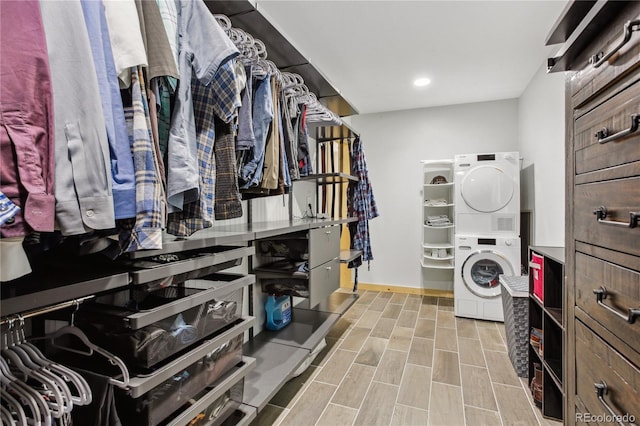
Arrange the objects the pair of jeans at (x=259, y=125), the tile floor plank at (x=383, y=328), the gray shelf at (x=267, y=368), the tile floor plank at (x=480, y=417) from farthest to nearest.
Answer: the tile floor plank at (x=383, y=328) → the tile floor plank at (x=480, y=417) → the gray shelf at (x=267, y=368) → the pair of jeans at (x=259, y=125)

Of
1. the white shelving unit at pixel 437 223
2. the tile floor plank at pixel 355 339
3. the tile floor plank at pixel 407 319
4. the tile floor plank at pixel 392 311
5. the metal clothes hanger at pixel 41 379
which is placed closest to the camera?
the metal clothes hanger at pixel 41 379

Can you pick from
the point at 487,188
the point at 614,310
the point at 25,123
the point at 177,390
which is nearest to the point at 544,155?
the point at 487,188

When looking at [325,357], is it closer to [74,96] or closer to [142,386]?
[142,386]

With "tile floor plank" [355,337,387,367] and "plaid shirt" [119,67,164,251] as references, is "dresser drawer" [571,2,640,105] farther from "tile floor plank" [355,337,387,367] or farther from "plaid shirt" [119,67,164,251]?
"tile floor plank" [355,337,387,367]

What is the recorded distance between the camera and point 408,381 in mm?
2121

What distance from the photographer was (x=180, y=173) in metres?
0.90

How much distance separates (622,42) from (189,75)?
121 centimetres

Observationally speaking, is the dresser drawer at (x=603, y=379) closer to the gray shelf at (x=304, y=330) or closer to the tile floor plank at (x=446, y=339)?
the gray shelf at (x=304, y=330)

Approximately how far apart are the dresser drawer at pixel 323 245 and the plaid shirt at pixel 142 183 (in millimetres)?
1364

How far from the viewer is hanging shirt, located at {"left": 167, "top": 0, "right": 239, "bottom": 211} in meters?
0.90

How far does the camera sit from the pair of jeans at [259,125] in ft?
4.59

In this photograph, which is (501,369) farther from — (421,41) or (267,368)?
(421,41)

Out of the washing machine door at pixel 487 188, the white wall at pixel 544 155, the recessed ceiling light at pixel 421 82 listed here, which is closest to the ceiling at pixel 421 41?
the recessed ceiling light at pixel 421 82

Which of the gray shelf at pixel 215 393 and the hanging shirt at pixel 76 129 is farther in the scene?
the gray shelf at pixel 215 393
